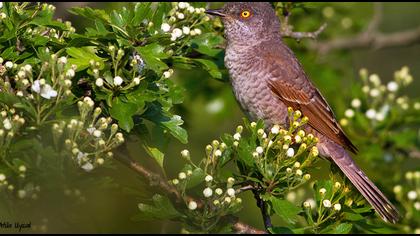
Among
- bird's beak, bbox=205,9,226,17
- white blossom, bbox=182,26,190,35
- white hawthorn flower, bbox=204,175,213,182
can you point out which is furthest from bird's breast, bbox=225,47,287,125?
white hawthorn flower, bbox=204,175,213,182

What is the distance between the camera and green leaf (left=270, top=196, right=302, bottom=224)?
12.9 ft

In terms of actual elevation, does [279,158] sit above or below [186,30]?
below

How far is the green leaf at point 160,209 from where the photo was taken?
387 cm

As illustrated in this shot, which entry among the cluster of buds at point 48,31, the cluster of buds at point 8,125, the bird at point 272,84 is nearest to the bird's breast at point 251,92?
the bird at point 272,84

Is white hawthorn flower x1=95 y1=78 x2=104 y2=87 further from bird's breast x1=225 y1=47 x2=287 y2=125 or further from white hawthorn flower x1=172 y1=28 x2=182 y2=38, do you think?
bird's breast x1=225 y1=47 x2=287 y2=125

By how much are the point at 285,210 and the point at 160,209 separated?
0.71 metres

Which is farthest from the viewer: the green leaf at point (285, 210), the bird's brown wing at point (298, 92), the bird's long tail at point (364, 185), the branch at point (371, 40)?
the branch at point (371, 40)

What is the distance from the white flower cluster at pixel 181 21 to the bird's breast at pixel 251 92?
80 centimetres

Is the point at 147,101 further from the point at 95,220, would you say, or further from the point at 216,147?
the point at 95,220

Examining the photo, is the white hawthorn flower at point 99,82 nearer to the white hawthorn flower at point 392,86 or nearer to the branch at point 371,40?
the white hawthorn flower at point 392,86

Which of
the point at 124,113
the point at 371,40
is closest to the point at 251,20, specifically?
the point at 124,113

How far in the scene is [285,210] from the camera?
397 centimetres

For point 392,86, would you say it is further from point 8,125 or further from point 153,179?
point 8,125

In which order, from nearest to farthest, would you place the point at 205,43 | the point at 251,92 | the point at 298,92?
the point at 205,43
the point at 251,92
the point at 298,92
